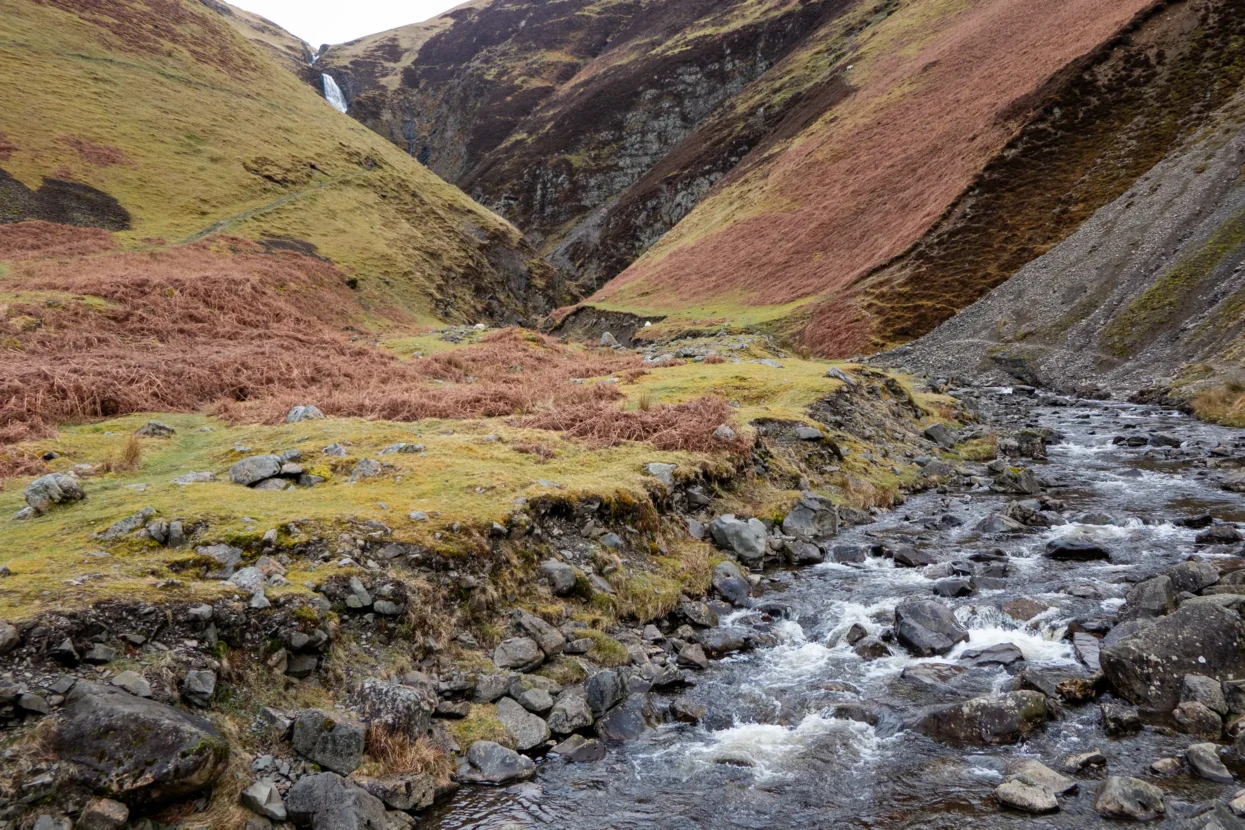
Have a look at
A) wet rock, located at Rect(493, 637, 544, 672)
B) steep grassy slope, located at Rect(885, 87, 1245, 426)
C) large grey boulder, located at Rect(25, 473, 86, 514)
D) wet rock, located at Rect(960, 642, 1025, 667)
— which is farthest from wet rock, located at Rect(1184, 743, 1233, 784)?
steep grassy slope, located at Rect(885, 87, 1245, 426)

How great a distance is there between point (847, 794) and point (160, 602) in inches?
328

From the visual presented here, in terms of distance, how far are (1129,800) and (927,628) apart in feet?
13.8

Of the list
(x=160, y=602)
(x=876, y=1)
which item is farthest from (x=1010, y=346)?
(x=876, y=1)

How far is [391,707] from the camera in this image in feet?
27.9

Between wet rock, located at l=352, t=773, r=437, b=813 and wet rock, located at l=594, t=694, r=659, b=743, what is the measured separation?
232 cm

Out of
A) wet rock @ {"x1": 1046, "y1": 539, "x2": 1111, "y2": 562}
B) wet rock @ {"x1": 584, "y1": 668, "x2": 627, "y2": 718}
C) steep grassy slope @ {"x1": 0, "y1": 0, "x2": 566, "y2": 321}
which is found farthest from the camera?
steep grassy slope @ {"x1": 0, "y1": 0, "x2": 566, "y2": 321}

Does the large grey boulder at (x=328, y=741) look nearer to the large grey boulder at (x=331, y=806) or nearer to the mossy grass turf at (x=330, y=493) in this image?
the large grey boulder at (x=331, y=806)

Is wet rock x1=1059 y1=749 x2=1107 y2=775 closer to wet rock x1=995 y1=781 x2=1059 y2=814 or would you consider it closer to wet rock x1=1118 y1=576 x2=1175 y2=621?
wet rock x1=995 y1=781 x2=1059 y2=814

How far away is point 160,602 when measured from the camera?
27.3 ft

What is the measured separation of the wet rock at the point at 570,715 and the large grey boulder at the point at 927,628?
17.0ft

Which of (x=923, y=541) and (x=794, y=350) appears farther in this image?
(x=794, y=350)

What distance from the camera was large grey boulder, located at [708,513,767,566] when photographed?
14.9 m

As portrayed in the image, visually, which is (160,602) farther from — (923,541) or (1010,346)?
(1010,346)

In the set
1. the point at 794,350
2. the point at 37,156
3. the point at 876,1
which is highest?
the point at 876,1
